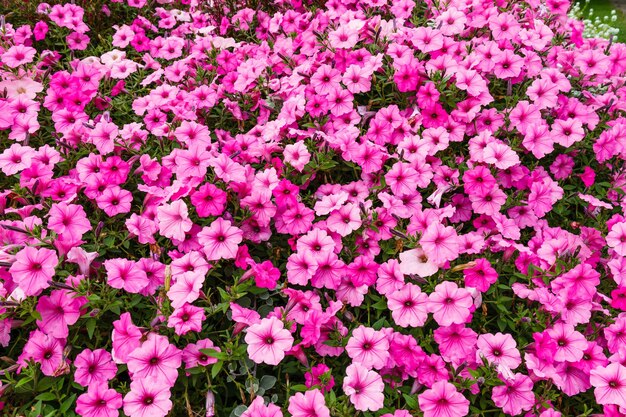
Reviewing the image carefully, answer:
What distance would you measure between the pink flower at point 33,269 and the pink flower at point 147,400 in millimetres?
585

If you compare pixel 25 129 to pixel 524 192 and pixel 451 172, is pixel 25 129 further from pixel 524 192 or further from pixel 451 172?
pixel 524 192

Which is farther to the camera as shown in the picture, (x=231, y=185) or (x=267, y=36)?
(x=267, y=36)

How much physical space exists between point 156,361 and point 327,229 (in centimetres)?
101

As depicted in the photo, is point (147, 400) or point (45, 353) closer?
point (147, 400)

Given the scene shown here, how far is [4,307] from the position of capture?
6.85 feet

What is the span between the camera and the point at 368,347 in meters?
2.12

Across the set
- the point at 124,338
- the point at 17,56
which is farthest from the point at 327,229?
the point at 17,56

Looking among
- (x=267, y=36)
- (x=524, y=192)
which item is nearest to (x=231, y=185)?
A: (x=524, y=192)

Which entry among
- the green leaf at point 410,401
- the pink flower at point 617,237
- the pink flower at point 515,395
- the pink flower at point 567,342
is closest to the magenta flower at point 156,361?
the green leaf at point 410,401

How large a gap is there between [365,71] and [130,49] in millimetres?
2254

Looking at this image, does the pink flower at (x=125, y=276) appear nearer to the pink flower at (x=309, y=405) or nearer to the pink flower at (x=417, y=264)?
the pink flower at (x=309, y=405)

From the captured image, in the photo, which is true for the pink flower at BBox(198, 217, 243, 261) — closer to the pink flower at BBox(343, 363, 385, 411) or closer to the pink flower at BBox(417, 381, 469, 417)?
the pink flower at BBox(343, 363, 385, 411)

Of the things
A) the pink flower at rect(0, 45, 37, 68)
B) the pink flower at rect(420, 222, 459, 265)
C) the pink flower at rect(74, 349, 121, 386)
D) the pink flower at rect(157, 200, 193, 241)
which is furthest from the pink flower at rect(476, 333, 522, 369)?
the pink flower at rect(0, 45, 37, 68)

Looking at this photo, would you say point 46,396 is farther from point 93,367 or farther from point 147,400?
point 147,400
